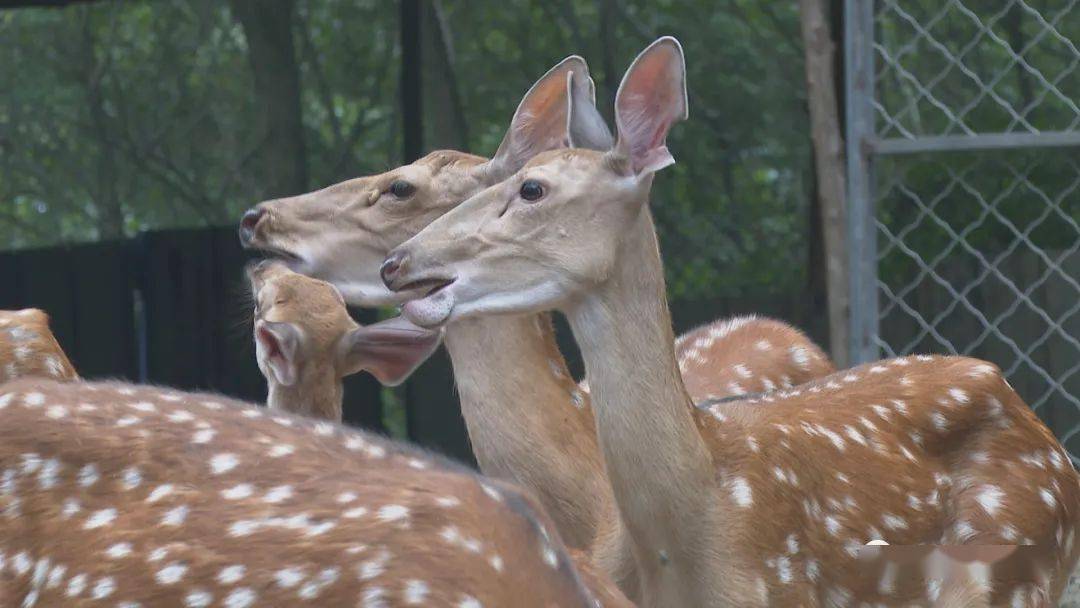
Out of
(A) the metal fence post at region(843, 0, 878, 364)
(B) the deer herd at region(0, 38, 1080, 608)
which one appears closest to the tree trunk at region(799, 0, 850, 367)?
(A) the metal fence post at region(843, 0, 878, 364)

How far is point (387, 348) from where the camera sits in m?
4.71

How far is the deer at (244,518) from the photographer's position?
2.71 meters

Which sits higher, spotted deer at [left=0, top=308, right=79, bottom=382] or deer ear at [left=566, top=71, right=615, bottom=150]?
deer ear at [left=566, top=71, right=615, bottom=150]

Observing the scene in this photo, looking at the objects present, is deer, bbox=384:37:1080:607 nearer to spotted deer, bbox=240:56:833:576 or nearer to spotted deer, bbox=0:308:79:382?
spotted deer, bbox=240:56:833:576

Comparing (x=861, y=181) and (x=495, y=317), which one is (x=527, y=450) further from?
(x=861, y=181)

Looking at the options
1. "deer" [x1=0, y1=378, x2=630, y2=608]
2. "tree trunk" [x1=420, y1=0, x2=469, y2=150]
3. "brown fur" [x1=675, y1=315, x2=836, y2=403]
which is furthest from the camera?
"tree trunk" [x1=420, y1=0, x2=469, y2=150]

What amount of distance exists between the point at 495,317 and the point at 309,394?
0.52 meters

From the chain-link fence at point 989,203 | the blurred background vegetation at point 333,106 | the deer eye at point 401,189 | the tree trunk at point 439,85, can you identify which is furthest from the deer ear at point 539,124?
the tree trunk at point 439,85

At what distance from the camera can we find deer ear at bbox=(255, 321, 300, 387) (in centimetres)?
449


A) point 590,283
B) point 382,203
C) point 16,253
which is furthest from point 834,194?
point 16,253

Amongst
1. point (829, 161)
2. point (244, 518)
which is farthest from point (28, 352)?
point (829, 161)

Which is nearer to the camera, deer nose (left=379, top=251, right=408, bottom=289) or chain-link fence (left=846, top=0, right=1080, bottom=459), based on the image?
deer nose (left=379, top=251, right=408, bottom=289)

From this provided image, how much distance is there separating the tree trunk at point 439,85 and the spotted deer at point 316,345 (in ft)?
15.8

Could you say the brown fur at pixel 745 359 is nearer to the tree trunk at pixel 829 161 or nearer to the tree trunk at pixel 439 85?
the tree trunk at pixel 829 161
